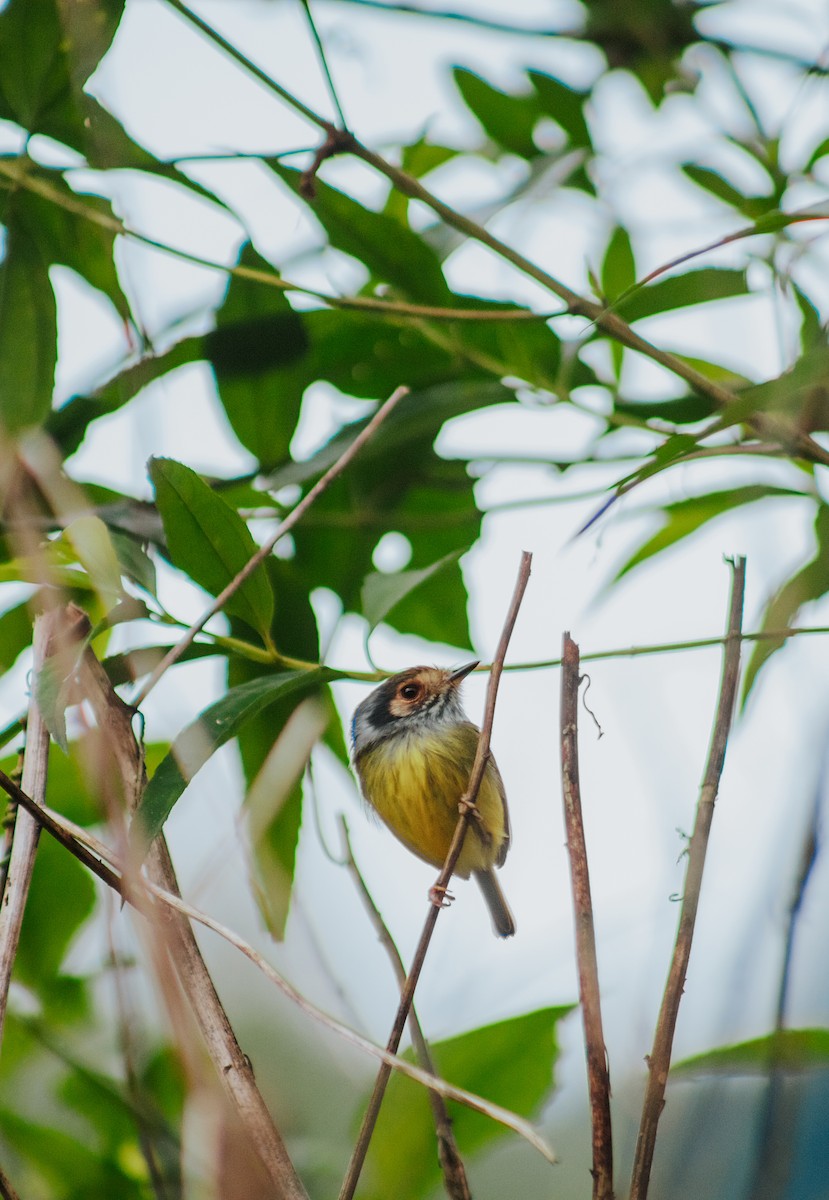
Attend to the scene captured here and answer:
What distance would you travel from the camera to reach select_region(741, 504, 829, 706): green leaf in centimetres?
213

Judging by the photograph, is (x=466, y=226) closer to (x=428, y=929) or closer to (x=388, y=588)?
(x=388, y=588)

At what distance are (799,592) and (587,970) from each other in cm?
123

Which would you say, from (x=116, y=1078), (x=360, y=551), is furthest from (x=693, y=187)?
→ (x=116, y=1078)

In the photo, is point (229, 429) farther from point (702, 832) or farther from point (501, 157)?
point (702, 832)

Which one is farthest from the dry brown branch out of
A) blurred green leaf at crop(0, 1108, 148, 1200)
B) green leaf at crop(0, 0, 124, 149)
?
green leaf at crop(0, 0, 124, 149)

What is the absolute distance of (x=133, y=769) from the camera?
5.43ft

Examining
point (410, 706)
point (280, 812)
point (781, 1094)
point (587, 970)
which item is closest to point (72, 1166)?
point (280, 812)

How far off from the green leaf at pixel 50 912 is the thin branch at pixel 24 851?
2.43 ft

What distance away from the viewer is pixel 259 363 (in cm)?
261

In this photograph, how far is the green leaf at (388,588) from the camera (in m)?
2.00

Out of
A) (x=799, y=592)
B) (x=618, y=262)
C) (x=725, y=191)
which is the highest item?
(x=725, y=191)

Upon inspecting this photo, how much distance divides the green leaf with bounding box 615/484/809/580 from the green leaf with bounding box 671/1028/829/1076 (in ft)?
4.02

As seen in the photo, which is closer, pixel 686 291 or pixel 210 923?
pixel 210 923

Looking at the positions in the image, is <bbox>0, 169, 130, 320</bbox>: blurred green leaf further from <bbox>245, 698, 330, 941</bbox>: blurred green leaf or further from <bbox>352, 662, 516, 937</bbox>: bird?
<bbox>352, 662, 516, 937</bbox>: bird
